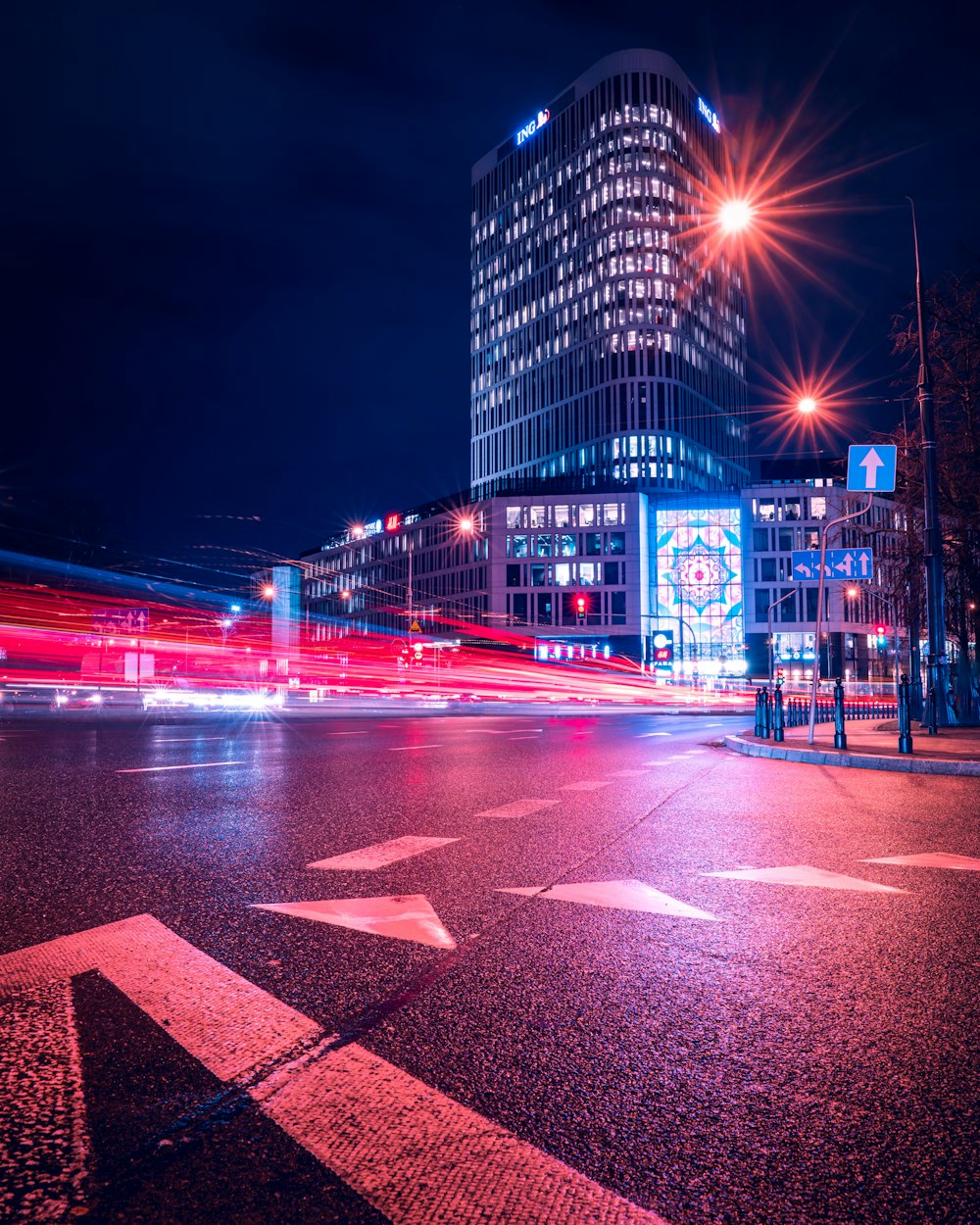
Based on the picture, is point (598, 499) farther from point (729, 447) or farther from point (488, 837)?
point (488, 837)

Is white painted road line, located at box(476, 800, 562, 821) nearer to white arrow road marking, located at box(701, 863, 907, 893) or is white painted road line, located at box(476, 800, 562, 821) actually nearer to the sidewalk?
white arrow road marking, located at box(701, 863, 907, 893)

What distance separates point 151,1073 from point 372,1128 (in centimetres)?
76

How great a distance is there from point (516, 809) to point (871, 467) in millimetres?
11414

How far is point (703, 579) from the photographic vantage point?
339ft

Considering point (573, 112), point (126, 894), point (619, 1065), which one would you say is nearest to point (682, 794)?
point (126, 894)


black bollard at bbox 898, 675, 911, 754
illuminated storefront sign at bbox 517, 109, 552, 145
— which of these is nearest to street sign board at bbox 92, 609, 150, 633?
black bollard at bbox 898, 675, 911, 754

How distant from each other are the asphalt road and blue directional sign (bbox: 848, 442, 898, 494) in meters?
10.6

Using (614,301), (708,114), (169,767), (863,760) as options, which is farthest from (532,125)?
(169,767)

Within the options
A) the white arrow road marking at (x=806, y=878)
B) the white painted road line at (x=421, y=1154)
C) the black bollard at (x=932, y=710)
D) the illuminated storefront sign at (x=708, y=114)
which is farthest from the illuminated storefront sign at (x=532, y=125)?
the white painted road line at (x=421, y=1154)

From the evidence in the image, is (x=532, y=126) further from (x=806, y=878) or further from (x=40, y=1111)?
(x=40, y=1111)

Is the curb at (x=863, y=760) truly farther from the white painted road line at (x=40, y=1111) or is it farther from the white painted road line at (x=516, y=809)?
the white painted road line at (x=40, y=1111)

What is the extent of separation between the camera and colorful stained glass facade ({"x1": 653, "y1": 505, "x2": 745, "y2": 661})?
10225 cm

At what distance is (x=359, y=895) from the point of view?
518 cm

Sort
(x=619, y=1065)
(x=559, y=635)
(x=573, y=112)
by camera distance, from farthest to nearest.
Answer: (x=573, y=112)
(x=559, y=635)
(x=619, y=1065)
